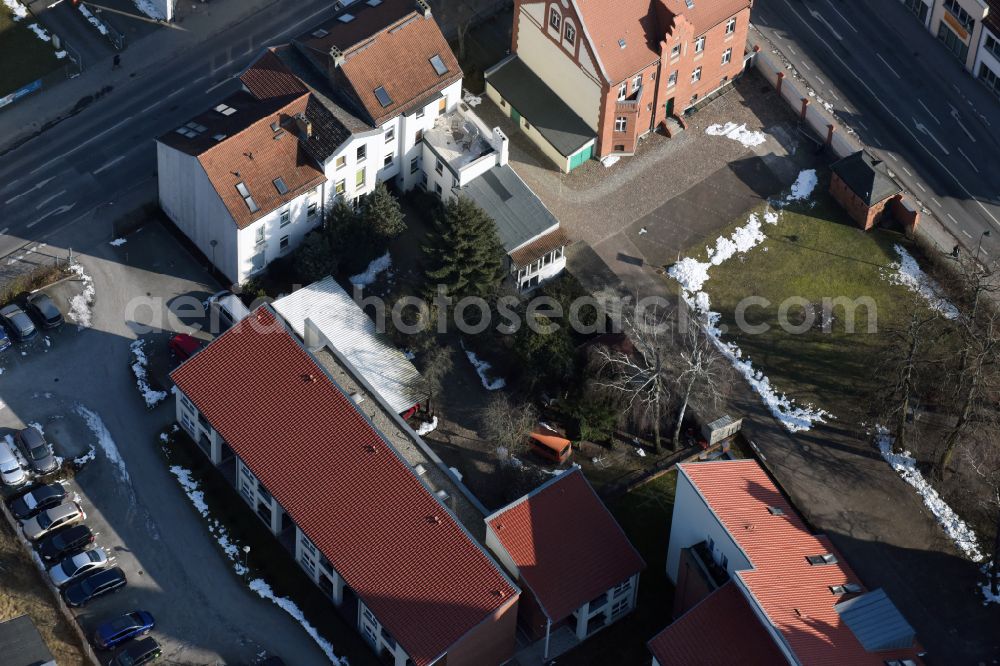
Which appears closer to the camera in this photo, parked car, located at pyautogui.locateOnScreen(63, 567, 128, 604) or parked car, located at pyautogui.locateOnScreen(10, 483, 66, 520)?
parked car, located at pyautogui.locateOnScreen(63, 567, 128, 604)

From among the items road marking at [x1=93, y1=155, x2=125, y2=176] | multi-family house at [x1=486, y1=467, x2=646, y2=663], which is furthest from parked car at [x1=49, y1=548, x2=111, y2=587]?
road marking at [x1=93, y1=155, x2=125, y2=176]

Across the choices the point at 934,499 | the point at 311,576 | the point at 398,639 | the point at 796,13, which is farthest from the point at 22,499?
the point at 796,13

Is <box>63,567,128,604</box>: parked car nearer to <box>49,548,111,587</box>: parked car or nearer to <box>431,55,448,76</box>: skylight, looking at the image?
<box>49,548,111,587</box>: parked car

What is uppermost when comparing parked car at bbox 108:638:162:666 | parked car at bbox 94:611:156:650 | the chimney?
the chimney

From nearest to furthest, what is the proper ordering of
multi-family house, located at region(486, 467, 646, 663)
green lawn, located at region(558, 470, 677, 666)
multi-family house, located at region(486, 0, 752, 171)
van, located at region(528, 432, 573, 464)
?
multi-family house, located at region(486, 467, 646, 663) < green lawn, located at region(558, 470, 677, 666) < van, located at region(528, 432, 573, 464) < multi-family house, located at region(486, 0, 752, 171)

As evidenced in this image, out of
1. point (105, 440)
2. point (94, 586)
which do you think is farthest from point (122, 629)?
point (105, 440)

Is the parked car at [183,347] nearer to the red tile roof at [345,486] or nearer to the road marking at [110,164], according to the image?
the red tile roof at [345,486]

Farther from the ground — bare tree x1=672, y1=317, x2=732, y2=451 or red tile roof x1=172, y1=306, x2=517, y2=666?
red tile roof x1=172, y1=306, x2=517, y2=666
